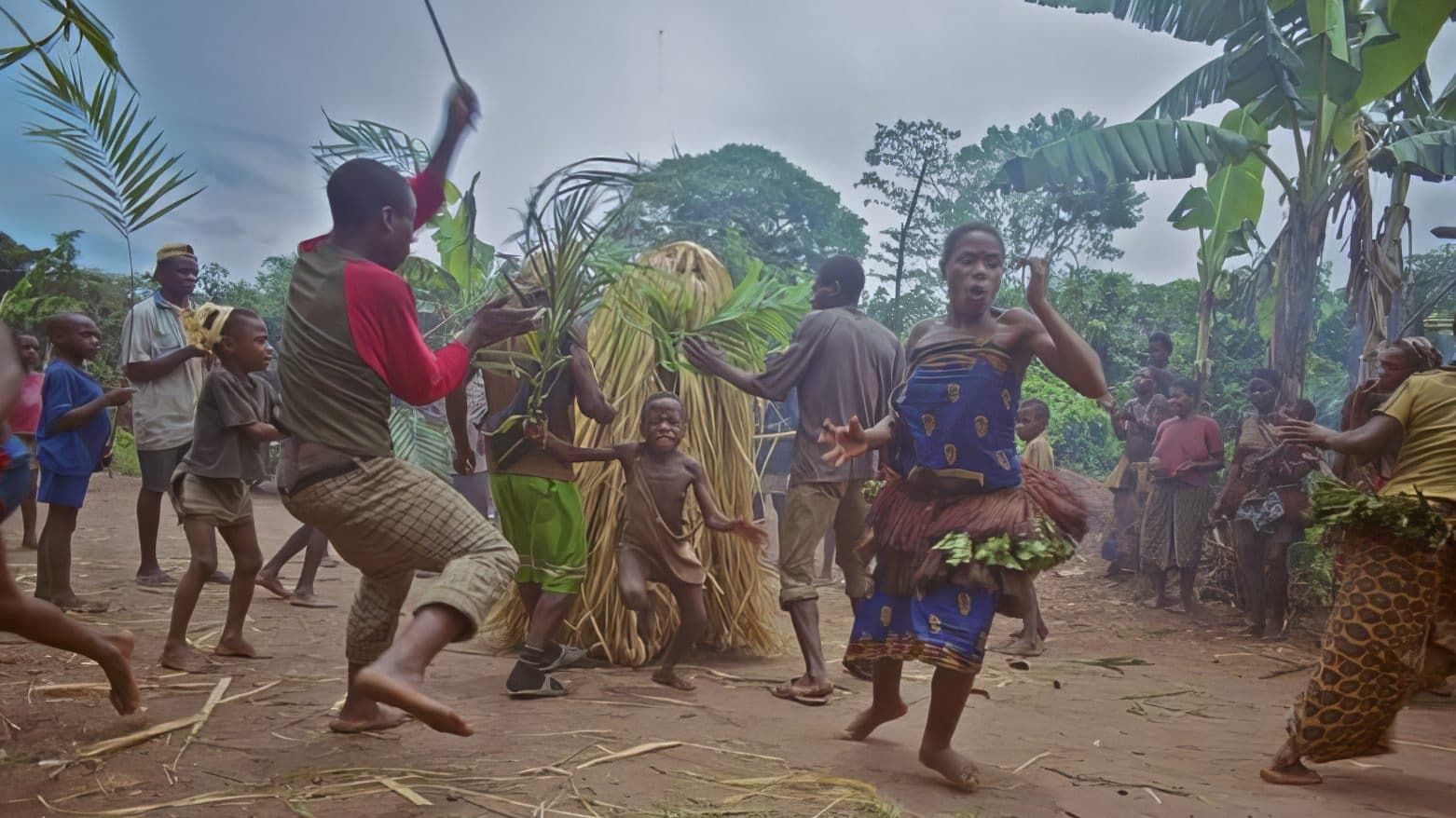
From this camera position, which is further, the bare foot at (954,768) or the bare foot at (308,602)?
the bare foot at (308,602)

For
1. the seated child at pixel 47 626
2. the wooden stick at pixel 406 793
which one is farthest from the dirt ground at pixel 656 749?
the seated child at pixel 47 626

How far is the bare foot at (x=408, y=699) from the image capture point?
1997 millimetres

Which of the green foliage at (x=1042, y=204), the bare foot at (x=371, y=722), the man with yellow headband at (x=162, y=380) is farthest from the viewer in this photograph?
the green foliage at (x=1042, y=204)

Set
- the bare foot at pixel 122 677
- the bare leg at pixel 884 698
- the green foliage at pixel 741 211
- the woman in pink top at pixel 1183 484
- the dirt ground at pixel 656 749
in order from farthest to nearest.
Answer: the woman in pink top at pixel 1183 484 < the green foliage at pixel 741 211 < the bare leg at pixel 884 698 < the bare foot at pixel 122 677 < the dirt ground at pixel 656 749

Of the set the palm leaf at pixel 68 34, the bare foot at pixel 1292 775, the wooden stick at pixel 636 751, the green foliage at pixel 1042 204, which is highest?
the green foliage at pixel 1042 204

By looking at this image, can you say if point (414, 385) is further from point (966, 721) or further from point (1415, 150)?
point (1415, 150)

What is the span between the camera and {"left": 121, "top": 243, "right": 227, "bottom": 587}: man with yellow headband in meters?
4.77

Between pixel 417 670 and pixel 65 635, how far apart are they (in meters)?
1.13

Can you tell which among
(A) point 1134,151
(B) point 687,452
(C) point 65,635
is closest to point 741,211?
(A) point 1134,151

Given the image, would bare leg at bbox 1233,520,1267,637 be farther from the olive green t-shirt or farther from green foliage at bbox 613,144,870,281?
the olive green t-shirt

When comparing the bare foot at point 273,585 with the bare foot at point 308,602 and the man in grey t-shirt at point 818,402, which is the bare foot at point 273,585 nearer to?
the bare foot at point 308,602

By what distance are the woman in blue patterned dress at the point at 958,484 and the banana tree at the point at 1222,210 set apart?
5106mm

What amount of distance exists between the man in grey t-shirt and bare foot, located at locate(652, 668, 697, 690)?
37 cm

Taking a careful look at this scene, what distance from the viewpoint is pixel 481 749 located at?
8.94 ft
